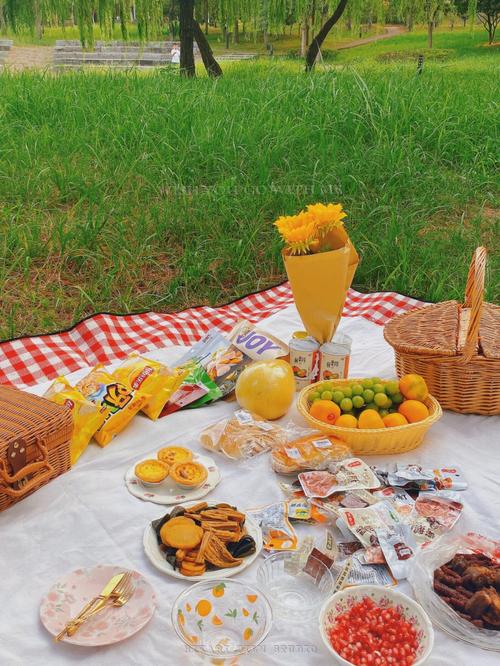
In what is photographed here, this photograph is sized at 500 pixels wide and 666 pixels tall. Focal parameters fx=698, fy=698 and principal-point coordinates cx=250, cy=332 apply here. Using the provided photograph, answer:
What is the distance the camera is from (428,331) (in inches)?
68.1

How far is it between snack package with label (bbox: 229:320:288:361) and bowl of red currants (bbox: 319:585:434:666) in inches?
30.3

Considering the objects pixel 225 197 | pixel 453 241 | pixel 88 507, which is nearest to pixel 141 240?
pixel 225 197

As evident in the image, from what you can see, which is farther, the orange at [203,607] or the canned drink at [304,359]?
the canned drink at [304,359]

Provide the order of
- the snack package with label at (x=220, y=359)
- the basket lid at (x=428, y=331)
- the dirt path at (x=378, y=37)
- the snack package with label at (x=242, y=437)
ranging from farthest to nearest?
1. the dirt path at (x=378, y=37)
2. the snack package with label at (x=220, y=359)
3. the basket lid at (x=428, y=331)
4. the snack package with label at (x=242, y=437)

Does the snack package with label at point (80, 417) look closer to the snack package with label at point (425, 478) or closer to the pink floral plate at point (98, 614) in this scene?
the pink floral plate at point (98, 614)

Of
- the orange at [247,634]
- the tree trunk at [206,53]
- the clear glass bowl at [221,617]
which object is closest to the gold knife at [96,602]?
the clear glass bowl at [221,617]

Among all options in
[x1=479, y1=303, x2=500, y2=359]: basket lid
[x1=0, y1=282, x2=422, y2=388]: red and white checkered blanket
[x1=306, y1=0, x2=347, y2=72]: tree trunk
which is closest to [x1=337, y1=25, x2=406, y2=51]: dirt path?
[x1=306, y1=0, x2=347, y2=72]: tree trunk

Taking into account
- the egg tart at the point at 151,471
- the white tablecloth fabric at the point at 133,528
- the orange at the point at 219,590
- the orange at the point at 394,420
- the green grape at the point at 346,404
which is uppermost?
the green grape at the point at 346,404

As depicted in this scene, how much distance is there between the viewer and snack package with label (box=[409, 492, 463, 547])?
4.07 ft

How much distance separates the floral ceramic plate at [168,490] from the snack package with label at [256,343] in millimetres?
404

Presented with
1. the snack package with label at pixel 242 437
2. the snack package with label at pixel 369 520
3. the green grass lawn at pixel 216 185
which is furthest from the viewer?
the green grass lawn at pixel 216 185

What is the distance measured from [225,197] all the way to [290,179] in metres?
0.37

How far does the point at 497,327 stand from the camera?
1743mm

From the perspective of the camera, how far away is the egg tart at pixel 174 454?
4.74ft
